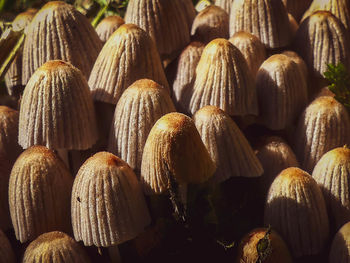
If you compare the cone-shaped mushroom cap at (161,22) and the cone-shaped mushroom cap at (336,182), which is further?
the cone-shaped mushroom cap at (161,22)

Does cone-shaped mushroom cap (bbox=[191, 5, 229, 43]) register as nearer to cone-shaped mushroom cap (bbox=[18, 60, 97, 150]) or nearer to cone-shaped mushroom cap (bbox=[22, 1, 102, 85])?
cone-shaped mushroom cap (bbox=[22, 1, 102, 85])

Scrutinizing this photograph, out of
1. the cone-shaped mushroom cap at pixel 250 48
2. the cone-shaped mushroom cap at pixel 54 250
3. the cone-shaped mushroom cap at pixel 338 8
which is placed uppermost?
the cone-shaped mushroom cap at pixel 338 8

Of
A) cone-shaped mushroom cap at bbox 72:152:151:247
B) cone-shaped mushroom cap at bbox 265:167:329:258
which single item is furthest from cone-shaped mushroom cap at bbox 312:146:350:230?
cone-shaped mushroom cap at bbox 72:152:151:247

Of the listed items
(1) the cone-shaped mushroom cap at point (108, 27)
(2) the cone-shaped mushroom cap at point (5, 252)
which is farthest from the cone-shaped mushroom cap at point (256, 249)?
(1) the cone-shaped mushroom cap at point (108, 27)

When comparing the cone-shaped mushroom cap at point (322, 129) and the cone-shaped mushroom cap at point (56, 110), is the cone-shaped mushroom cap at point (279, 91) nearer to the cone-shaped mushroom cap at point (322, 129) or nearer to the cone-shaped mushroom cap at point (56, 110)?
the cone-shaped mushroom cap at point (322, 129)

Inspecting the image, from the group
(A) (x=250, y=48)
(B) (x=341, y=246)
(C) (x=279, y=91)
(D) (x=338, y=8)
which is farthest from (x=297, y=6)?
(B) (x=341, y=246)

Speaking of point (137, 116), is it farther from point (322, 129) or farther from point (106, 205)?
point (322, 129)

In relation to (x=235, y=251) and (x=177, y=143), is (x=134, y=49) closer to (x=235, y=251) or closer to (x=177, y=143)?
(x=177, y=143)
